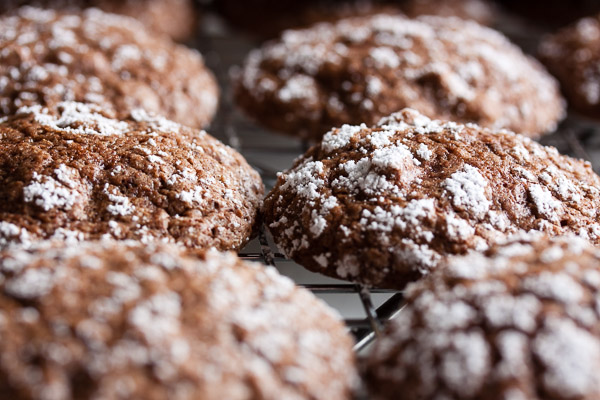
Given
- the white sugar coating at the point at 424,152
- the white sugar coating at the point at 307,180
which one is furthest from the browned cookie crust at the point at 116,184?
the white sugar coating at the point at 424,152

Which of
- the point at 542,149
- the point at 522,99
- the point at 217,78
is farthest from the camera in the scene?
the point at 217,78

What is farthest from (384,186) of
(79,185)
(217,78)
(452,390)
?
(217,78)

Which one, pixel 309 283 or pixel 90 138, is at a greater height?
pixel 90 138

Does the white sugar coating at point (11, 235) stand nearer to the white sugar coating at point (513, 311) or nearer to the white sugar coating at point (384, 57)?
the white sugar coating at point (513, 311)

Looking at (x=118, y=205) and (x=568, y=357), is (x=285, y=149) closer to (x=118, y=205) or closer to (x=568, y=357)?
(x=118, y=205)

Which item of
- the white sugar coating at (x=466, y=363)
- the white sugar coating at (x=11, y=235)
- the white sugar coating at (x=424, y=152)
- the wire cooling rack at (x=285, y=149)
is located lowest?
the wire cooling rack at (x=285, y=149)

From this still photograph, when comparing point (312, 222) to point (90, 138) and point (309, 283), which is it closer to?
point (309, 283)
